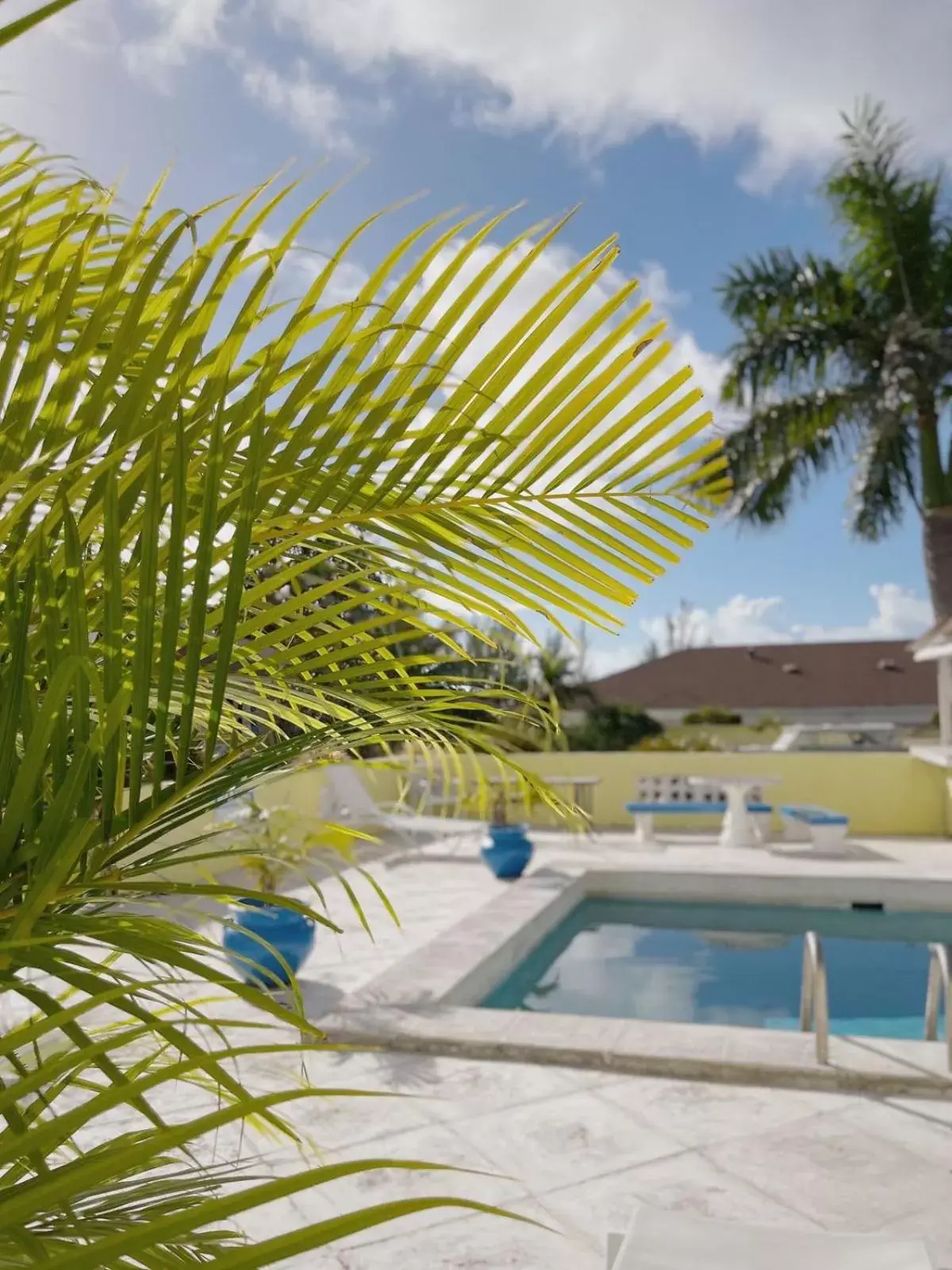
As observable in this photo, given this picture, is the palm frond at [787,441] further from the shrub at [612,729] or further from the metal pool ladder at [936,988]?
the metal pool ladder at [936,988]

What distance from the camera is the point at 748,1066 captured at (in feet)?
14.2

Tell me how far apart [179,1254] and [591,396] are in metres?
0.99

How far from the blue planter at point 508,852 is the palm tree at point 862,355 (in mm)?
10820

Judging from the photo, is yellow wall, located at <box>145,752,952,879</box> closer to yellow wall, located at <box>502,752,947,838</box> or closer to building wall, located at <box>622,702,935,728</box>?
yellow wall, located at <box>502,752,947,838</box>

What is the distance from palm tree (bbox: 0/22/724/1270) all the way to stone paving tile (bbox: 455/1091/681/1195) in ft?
7.93

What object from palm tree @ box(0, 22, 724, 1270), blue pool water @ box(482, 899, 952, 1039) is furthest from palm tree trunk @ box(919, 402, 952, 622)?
palm tree @ box(0, 22, 724, 1270)

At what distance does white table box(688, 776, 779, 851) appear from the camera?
11.4m

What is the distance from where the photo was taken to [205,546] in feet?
2.84

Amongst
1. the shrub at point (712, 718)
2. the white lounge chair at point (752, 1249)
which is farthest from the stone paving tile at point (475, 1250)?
the shrub at point (712, 718)

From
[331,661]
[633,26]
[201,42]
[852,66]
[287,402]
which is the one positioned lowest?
[331,661]

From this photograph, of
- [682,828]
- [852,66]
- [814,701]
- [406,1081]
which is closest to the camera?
[406,1081]

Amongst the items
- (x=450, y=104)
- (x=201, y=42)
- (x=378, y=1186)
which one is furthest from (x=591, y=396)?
(x=450, y=104)

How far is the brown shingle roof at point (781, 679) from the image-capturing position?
32875 millimetres

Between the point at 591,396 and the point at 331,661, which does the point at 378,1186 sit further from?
the point at 591,396
